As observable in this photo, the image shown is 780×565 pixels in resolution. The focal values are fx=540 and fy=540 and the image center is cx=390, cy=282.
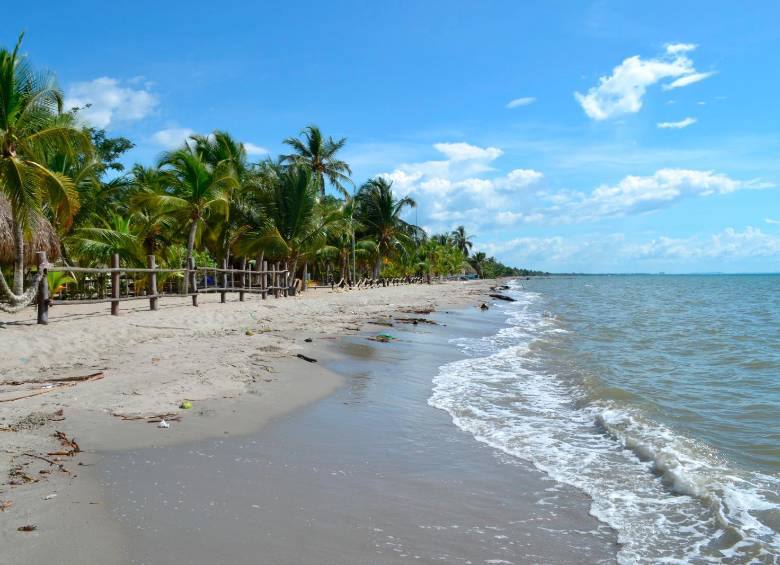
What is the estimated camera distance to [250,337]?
A: 10.4 meters

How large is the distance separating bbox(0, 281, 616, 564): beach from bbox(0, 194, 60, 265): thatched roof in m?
4.45

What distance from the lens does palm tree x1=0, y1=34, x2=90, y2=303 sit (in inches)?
407

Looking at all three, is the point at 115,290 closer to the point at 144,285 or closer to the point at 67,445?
the point at 67,445

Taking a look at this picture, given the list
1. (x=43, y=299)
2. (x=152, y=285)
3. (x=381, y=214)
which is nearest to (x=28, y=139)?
(x=43, y=299)

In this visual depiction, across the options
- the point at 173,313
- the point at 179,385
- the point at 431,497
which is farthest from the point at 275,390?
the point at 173,313

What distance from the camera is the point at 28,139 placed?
10.7m

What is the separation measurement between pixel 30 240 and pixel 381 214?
30547mm

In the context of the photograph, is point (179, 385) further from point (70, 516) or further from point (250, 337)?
point (250, 337)

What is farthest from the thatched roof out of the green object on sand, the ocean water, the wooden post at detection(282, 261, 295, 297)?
the ocean water

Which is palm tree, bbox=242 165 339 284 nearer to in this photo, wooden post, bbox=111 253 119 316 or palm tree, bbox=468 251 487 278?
wooden post, bbox=111 253 119 316

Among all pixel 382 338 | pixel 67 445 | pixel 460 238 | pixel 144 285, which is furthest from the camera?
pixel 460 238

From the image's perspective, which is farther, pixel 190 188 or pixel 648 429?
pixel 190 188

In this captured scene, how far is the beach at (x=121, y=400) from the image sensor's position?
2.88 metres

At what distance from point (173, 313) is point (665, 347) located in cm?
1199
